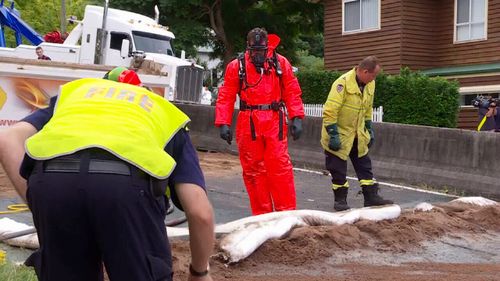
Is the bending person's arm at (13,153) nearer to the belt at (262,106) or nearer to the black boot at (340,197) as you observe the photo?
the belt at (262,106)

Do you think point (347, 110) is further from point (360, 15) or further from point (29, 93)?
A: point (360, 15)

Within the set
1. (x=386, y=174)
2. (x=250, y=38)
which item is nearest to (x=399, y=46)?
(x=386, y=174)

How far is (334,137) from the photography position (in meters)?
8.10

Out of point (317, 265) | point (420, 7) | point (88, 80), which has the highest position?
point (420, 7)

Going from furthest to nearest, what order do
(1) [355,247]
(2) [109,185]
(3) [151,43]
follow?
(3) [151,43] < (1) [355,247] < (2) [109,185]

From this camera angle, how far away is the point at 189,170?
263cm

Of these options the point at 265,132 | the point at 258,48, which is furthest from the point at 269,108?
the point at 258,48

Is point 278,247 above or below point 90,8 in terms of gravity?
below

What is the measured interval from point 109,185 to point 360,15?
23714 millimetres

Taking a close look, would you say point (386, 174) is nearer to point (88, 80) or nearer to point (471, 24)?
point (88, 80)

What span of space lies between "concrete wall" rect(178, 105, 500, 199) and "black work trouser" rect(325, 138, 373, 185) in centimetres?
256

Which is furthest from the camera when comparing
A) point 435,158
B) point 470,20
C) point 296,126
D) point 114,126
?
point 470,20

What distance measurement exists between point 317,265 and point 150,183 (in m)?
3.48

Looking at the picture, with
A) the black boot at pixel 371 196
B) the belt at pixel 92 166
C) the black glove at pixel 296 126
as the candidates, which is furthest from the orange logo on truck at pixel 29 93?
the belt at pixel 92 166
